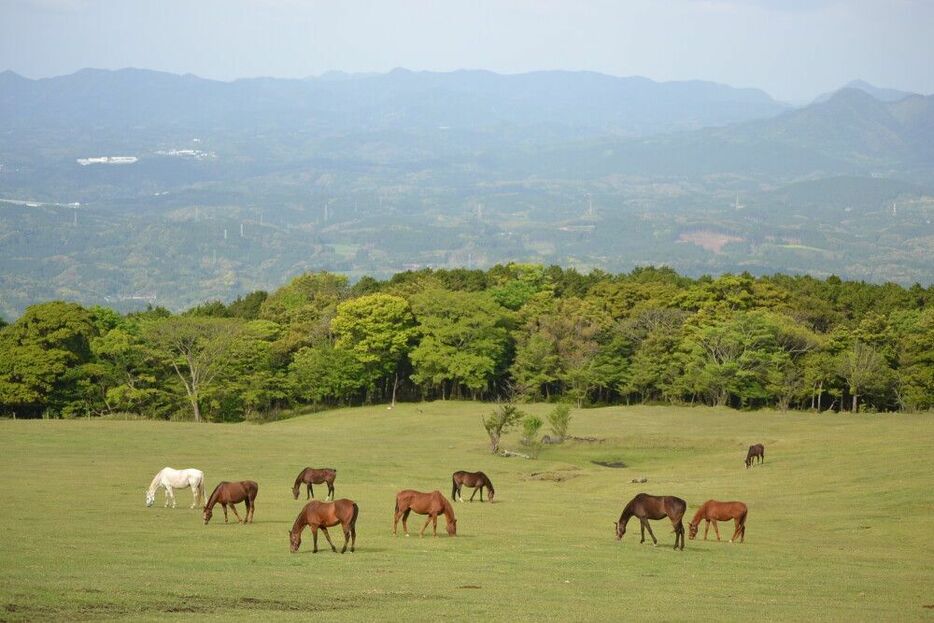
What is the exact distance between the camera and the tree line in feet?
248

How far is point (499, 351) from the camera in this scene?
88.2 meters

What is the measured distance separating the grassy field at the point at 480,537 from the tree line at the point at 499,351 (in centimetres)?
1843

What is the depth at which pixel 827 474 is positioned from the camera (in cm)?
4250

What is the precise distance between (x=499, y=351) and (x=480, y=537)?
61644 mm

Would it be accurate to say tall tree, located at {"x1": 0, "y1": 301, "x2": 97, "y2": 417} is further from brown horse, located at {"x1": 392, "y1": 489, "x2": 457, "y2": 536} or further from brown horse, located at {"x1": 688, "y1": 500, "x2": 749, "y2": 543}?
brown horse, located at {"x1": 688, "y1": 500, "x2": 749, "y2": 543}

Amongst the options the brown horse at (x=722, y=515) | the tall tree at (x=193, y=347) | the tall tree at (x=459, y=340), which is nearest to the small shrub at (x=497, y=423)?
the tall tree at (x=459, y=340)

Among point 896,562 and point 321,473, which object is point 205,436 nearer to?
point 321,473

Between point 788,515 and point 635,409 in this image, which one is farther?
point 635,409

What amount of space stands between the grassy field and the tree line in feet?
60.5

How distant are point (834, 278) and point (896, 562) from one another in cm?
7853

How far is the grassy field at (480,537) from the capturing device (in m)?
18.1

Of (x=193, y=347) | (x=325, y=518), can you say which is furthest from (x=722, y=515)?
(x=193, y=347)

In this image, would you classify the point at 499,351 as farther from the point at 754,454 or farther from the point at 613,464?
the point at 754,454

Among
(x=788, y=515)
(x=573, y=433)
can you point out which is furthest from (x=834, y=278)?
(x=788, y=515)
